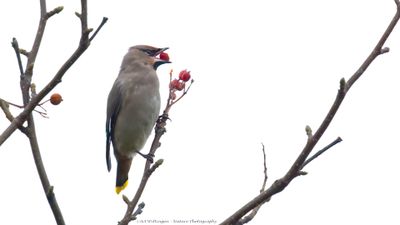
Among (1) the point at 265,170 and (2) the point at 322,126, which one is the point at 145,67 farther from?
(2) the point at 322,126

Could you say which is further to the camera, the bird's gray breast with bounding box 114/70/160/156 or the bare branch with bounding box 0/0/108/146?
the bird's gray breast with bounding box 114/70/160/156

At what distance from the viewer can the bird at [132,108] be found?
625 centimetres

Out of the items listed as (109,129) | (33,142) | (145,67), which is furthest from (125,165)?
(33,142)

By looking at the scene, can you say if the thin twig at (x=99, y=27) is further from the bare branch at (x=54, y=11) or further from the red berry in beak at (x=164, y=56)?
the red berry in beak at (x=164, y=56)

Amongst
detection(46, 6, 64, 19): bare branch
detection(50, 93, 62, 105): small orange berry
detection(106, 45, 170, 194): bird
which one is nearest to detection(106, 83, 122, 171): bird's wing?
detection(106, 45, 170, 194): bird

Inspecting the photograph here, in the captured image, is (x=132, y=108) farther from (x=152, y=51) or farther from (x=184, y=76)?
(x=184, y=76)

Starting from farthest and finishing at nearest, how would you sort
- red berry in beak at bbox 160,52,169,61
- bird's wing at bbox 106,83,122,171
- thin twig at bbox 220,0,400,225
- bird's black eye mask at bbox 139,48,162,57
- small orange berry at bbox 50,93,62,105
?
1. bird's black eye mask at bbox 139,48,162,57
2. bird's wing at bbox 106,83,122,171
3. red berry in beak at bbox 160,52,169,61
4. small orange berry at bbox 50,93,62,105
5. thin twig at bbox 220,0,400,225

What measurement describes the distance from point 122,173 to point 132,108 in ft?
1.89

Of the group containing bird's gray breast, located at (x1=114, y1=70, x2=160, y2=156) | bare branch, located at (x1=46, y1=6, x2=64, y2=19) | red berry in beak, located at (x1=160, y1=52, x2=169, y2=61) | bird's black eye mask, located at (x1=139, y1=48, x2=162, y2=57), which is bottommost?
bird's gray breast, located at (x1=114, y1=70, x2=160, y2=156)

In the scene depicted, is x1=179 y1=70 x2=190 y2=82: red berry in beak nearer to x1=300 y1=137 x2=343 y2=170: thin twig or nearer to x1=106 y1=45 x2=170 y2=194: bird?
x1=300 y1=137 x2=343 y2=170: thin twig

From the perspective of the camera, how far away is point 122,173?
249 inches

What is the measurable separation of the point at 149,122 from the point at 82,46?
141 inches

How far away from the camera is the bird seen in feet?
20.5

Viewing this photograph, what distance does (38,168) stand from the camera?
2.84m
